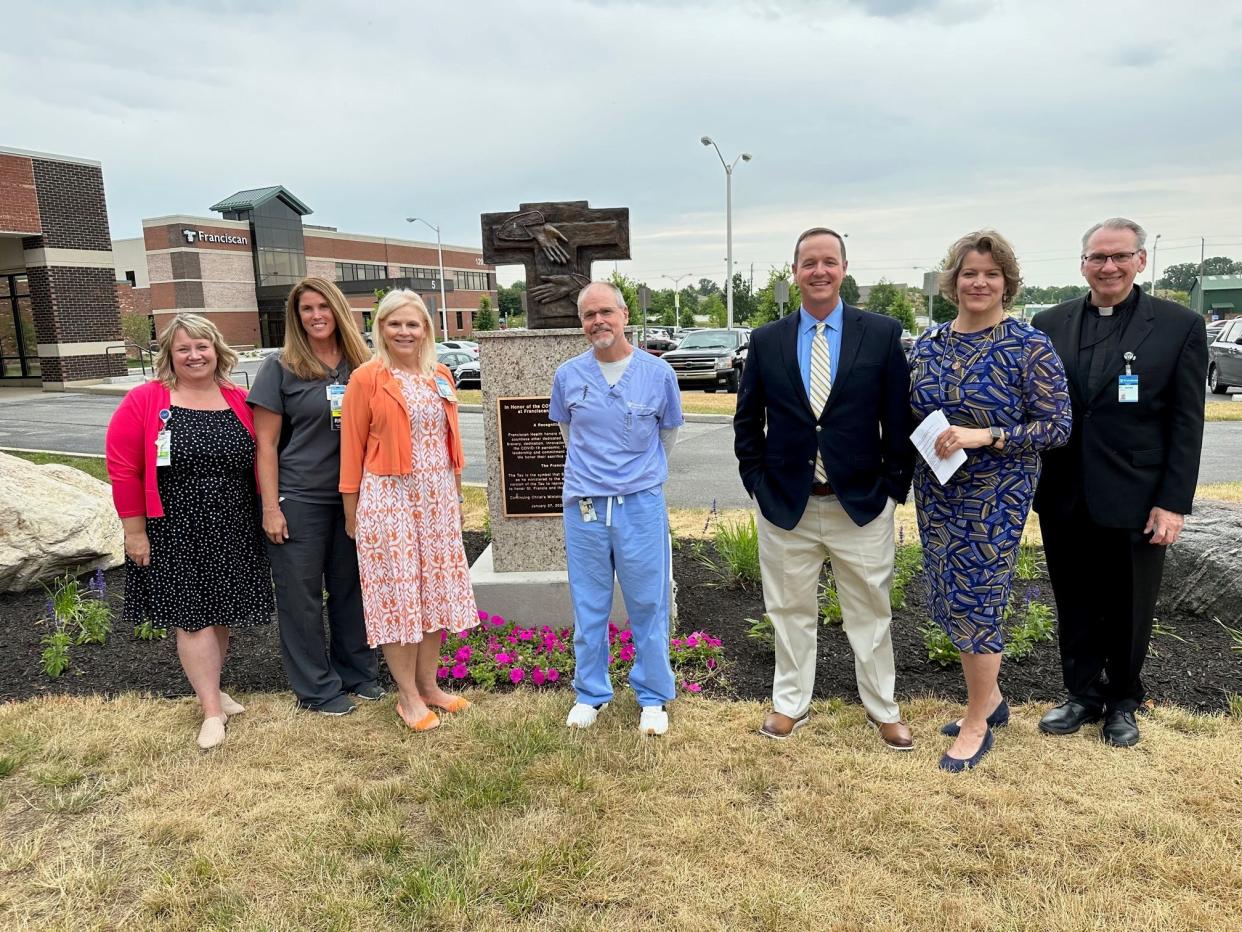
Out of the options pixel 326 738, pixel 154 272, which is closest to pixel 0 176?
pixel 326 738

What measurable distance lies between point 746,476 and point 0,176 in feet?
82.3

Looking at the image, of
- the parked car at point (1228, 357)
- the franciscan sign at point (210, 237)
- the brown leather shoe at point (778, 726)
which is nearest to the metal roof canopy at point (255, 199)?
the franciscan sign at point (210, 237)

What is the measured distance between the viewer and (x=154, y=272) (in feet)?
178

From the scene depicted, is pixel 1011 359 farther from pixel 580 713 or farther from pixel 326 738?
pixel 326 738

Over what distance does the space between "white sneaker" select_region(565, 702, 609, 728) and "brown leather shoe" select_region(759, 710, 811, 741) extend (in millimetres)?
727

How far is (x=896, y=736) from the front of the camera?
3484 millimetres

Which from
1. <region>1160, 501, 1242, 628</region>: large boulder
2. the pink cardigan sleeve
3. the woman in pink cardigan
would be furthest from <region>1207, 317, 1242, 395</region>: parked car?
the pink cardigan sleeve

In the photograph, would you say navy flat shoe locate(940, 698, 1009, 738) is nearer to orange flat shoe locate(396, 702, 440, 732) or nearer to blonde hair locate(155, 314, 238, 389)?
orange flat shoe locate(396, 702, 440, 732)

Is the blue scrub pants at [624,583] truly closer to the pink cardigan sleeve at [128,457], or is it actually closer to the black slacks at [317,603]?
the black slacks at [317,603]

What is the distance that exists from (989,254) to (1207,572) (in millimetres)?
2712

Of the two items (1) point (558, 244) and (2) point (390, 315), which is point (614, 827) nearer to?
(2) point (390, 315)

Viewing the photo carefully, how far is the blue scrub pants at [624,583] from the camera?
3.63 m

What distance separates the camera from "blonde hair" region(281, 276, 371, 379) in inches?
147

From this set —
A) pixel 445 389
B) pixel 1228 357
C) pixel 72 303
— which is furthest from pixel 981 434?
pixel 72 303
